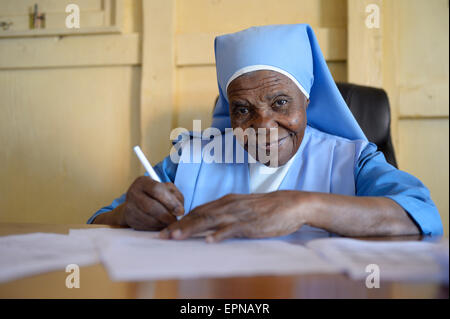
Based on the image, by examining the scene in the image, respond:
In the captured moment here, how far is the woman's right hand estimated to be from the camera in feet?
3.48

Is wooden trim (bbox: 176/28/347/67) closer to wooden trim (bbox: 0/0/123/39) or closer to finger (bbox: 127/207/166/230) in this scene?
wooden trim (bbox: 0/0/123/39)

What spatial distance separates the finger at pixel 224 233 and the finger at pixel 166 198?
24 centimetres

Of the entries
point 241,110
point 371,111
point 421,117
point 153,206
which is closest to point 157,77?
point 241,110

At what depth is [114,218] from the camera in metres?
1.26

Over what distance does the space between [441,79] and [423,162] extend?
46cm

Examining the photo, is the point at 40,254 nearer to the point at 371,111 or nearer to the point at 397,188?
the point at 397,188

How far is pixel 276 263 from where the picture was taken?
0.61 m

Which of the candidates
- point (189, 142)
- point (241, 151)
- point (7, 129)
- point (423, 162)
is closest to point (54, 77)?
point (7, 129)

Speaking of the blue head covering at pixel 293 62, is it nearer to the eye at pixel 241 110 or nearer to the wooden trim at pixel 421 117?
the eye at pixel 241 110

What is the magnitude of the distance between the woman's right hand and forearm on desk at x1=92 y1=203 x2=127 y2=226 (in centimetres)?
8

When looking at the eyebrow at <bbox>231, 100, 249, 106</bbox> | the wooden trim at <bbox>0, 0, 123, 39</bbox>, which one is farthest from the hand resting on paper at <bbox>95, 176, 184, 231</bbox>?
the wooden trim at <bbox>0, 0, 123, 39</bbox>

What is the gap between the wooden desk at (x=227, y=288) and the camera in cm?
48
